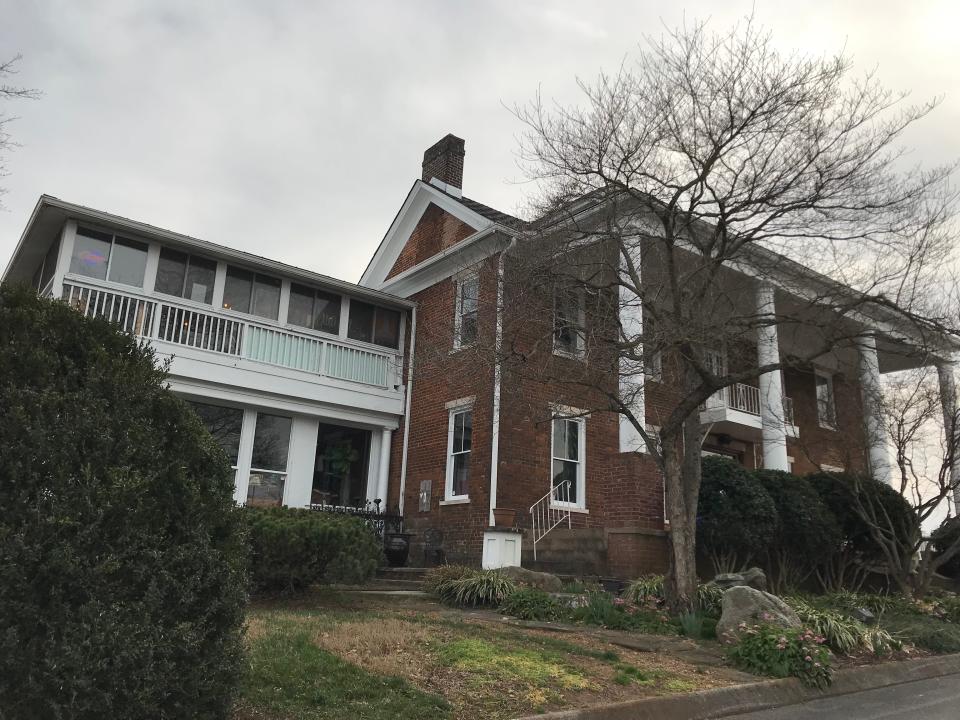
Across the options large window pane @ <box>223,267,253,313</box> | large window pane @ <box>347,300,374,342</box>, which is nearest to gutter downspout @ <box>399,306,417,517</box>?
large window pane @ <box>347,300,374,342</box>

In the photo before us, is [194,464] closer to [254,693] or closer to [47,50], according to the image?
[254,693]

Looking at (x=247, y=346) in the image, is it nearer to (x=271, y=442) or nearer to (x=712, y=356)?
(x=271, y=442)

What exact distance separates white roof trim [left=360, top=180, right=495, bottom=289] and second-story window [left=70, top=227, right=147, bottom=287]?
584cm

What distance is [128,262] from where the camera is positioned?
13.9 m

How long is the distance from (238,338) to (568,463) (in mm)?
6808

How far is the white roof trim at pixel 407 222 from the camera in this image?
53.8 feet

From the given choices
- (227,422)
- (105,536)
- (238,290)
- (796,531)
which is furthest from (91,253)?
(796,531)

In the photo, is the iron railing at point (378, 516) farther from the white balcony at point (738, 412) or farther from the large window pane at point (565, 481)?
the white balcony at point (738, 412)

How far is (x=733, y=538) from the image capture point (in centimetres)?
1198

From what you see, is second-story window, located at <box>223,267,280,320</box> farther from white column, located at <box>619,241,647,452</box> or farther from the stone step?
white column, located at <box>619,241,647,452</box>

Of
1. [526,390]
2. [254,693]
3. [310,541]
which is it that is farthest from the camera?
[526,390]

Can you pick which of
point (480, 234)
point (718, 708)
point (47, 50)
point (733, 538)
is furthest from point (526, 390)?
point (47, 50)

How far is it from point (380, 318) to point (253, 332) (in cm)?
314

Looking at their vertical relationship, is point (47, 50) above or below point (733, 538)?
above
